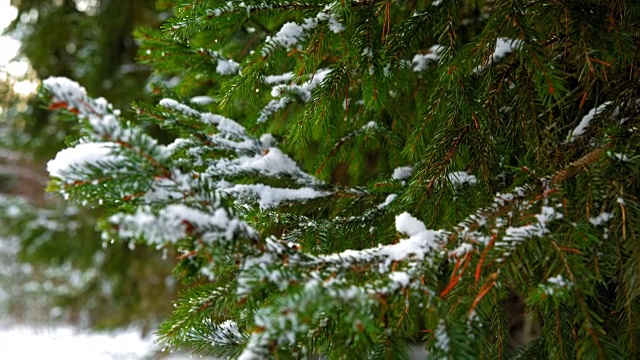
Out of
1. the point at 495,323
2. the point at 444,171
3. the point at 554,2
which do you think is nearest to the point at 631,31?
the point at 554,2

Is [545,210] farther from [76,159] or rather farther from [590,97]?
[76,159]

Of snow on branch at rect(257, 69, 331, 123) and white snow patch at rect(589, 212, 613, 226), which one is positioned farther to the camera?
snow on branch at rect(257, 69, 331, 123)

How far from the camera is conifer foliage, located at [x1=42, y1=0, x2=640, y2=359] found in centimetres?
94

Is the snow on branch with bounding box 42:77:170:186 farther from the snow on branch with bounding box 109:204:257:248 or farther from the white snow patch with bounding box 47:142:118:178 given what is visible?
the snow on branch with bounding box 109:204:257:248

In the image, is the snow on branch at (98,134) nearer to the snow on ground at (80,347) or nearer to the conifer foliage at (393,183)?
the conifer foliage at (393,183)

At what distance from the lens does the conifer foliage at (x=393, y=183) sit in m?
0.94

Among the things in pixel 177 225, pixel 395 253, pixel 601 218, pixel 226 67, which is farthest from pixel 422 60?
pixel 177 225

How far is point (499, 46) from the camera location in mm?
1604

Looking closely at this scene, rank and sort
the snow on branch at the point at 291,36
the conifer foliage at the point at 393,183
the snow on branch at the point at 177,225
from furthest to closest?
1. the snow on branch at the point at 291,36
2. the conifer foliage at the point at 393,183
3. the snow on branch at the point at 177,225

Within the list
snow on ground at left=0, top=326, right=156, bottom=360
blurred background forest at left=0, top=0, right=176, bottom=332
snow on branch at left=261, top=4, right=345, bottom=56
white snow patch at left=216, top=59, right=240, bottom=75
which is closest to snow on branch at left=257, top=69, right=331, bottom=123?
white snow patch at left=216, top=59, right=240, bottom=75

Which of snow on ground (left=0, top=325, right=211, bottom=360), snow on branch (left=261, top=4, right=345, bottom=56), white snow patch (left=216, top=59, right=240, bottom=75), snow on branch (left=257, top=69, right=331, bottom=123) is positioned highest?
white snow patch (left=216, top=59, right=240, bottom=75)

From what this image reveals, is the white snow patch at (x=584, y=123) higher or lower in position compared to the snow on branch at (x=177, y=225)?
lower

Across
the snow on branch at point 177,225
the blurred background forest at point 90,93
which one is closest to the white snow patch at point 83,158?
the snow on branch at point 177,225

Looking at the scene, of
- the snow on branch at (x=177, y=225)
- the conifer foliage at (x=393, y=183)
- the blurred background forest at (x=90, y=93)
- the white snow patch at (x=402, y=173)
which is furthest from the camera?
the blurred background forest at (x=90, y=93)
